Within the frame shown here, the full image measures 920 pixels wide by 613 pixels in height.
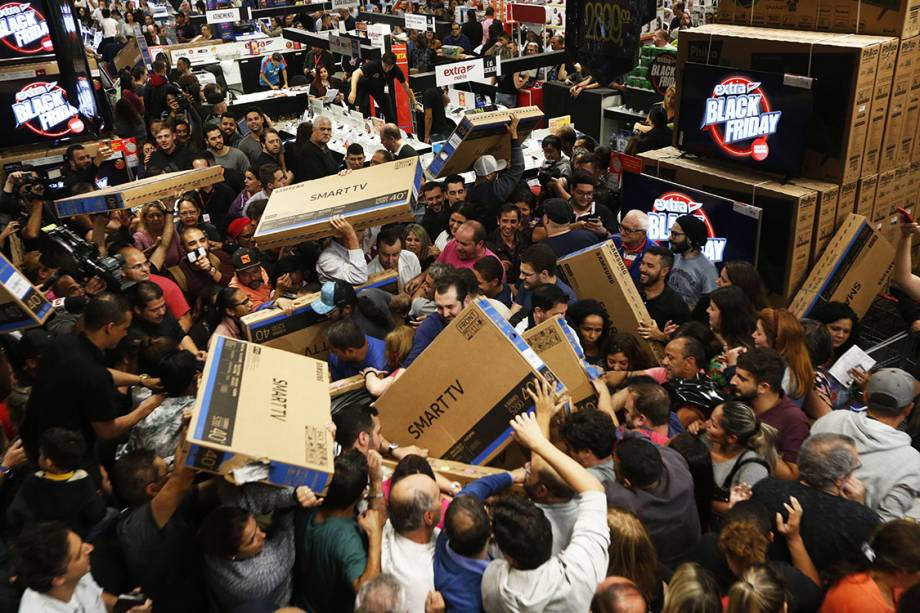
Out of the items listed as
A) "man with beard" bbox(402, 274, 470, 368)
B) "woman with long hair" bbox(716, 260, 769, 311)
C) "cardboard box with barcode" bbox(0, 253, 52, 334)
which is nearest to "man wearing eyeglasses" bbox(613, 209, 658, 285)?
"woman with long hair" bbox(716, 260, 769, 311)

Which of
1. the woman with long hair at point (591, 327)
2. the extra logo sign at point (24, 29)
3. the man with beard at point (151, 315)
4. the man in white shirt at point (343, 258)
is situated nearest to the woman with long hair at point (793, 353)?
the woman with long hair at point (591, 327)

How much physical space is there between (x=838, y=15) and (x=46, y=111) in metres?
8.10

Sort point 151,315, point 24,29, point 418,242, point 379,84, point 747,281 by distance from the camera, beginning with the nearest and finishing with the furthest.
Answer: point 151,315
point 747,281
point 418,242
point 24,29
point 379,84

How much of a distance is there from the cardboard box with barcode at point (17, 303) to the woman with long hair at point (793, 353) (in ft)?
13.3

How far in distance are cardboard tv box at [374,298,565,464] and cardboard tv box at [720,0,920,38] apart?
3788 mm

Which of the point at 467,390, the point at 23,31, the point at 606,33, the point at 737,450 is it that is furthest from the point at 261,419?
the point at 23,31

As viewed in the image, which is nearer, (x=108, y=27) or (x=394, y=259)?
(x=394, y=259)

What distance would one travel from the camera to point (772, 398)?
Result: 12.1 feet

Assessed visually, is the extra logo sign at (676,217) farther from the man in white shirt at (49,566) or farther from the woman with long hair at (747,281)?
the man in white shirt at (49,566)

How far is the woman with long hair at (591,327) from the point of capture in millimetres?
4492

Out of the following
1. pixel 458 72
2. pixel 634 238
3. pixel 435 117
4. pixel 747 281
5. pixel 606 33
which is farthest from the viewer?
pixel 435 117

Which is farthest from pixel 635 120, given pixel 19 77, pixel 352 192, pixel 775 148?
pixel 19 77

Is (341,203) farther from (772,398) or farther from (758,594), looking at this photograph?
(758,594)

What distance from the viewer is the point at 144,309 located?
182 inches
